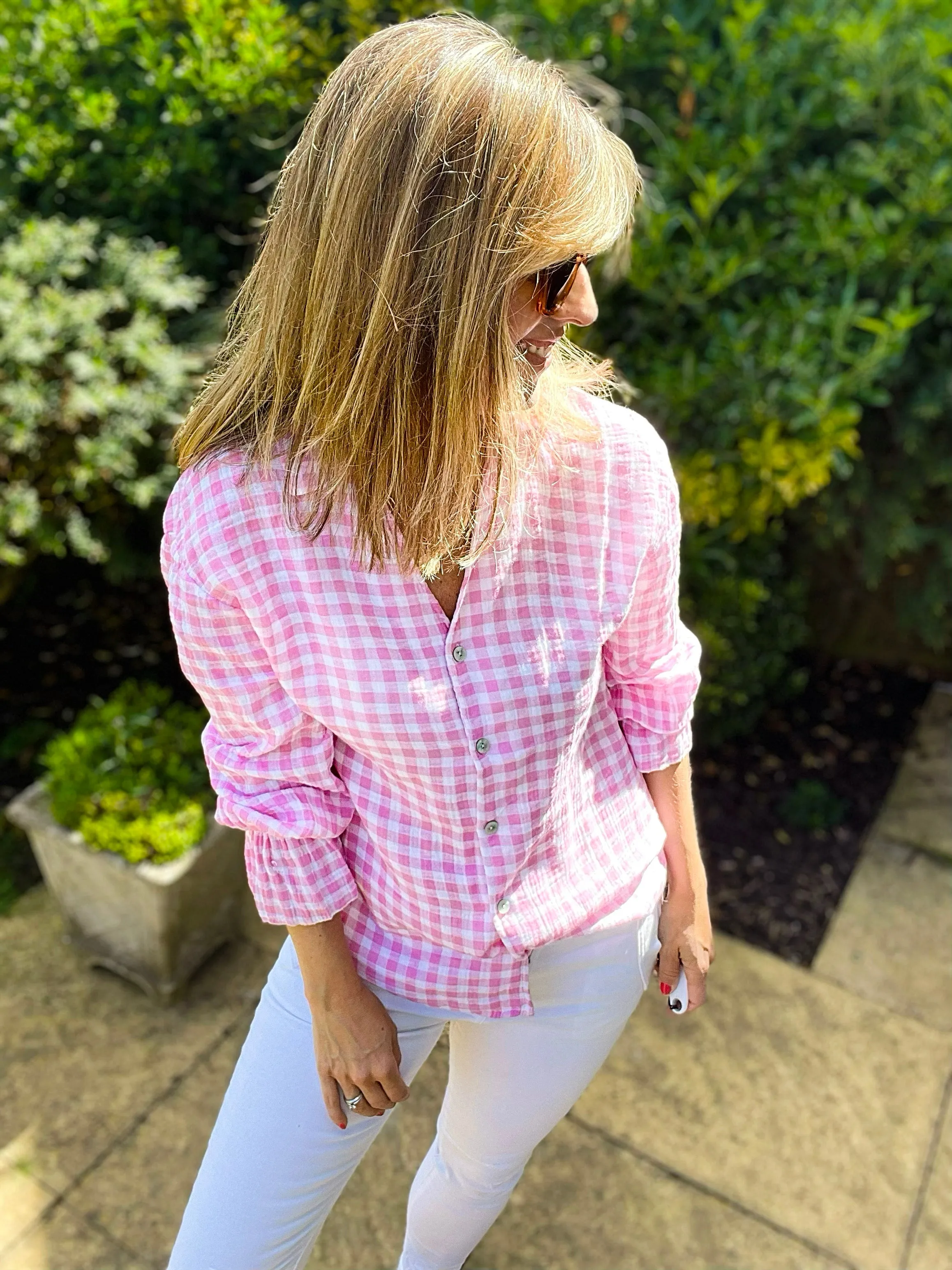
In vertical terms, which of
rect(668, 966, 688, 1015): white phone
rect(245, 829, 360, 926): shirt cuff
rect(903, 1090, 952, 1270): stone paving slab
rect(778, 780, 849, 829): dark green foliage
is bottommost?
Result: rect(903, 1090, 952, 1270): stone paving slab

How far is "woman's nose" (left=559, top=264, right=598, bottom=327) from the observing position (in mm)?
1249

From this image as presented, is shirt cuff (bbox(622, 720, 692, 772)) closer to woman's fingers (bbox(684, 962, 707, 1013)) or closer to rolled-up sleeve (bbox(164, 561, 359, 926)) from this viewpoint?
woman's fingers (bbox(684, 962, 707, 1013))

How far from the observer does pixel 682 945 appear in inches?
65.2

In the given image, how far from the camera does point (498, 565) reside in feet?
4.33

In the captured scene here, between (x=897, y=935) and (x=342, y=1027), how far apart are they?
228 cm

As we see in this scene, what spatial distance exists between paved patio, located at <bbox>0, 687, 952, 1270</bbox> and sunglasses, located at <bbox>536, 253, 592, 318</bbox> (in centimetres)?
165

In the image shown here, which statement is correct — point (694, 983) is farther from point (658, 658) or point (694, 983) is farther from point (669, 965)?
point (658, 658)

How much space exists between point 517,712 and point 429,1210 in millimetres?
989

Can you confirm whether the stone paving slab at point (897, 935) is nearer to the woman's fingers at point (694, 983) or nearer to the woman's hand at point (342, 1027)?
the woman's fingers at point (694, 983)

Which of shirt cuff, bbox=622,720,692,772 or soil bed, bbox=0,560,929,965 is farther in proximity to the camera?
soil bed, bbox=0,560,929,965

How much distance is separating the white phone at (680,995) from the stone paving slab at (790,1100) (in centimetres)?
106

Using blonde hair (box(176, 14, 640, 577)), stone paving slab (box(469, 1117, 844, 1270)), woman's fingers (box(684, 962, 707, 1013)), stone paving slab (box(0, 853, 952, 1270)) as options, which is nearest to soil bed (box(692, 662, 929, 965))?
stone paving slab (box(0, 853, 952, 1270))

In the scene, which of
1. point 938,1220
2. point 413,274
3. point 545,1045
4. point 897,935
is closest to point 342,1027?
point 545,1045

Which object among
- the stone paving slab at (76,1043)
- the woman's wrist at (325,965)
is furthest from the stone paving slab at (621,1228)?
the woman's wrist at (325,965)
